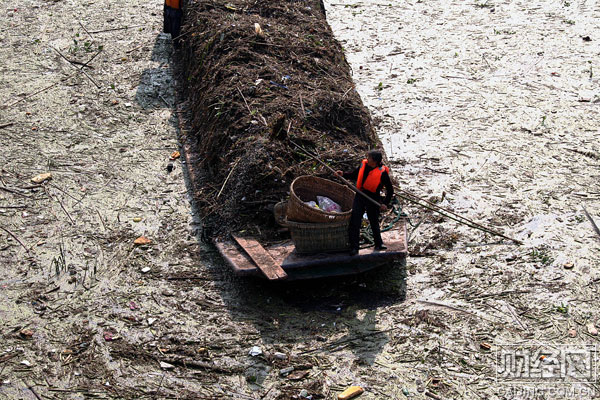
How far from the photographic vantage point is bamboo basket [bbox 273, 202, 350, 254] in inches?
244

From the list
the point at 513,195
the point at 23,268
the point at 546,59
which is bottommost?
the point at 23,268

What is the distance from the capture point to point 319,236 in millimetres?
6270

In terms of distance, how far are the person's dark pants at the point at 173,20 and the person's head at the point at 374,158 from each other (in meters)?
6.94

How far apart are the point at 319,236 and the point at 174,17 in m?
7.36

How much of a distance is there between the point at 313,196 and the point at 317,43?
13.9 feet

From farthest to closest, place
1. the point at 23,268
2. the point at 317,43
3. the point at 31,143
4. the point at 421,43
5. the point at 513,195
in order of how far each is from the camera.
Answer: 1. the point at 421,43
2. the point at 317,43
3. the point at 31,143
4. the point at 513,195
5. the point at 23,268

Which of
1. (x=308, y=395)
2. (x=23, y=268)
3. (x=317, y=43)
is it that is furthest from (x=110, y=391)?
(x=317, y=43)

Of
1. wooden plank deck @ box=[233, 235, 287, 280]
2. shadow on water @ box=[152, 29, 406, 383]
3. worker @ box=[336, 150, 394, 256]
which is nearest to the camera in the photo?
shadow on water @ box=[152, 29, 406, 383]

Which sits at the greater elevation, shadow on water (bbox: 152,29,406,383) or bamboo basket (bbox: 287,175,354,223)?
bamboo basket (bbox: 287,175,354,223)

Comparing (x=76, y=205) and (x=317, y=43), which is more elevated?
(x=317, y=43)

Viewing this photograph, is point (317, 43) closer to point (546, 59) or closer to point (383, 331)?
point (546, 59)

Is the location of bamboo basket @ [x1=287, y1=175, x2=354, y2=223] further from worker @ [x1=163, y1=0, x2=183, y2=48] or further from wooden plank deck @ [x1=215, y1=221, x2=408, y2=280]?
worker @ [x1=163, y1=0, x2=183, y2=48]

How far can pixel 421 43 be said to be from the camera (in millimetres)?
11719

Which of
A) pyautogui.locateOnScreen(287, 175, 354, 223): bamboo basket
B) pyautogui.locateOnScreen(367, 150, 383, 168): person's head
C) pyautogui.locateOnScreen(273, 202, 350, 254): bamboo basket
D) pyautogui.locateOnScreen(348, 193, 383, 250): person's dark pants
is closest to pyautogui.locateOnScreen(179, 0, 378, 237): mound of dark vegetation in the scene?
pyautogui.locateOnScreen(287, 175, 354, 223): bamboo basket
